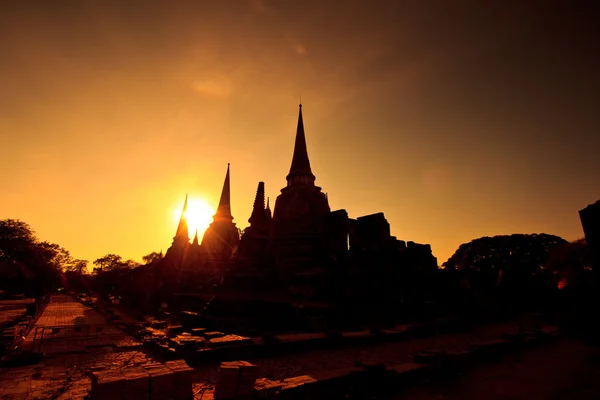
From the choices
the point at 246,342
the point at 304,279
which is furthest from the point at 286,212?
the point at 246,342

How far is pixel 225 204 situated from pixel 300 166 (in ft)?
31.1

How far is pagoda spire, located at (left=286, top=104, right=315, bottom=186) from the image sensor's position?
29.6m

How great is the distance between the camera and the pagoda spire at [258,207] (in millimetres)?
18844

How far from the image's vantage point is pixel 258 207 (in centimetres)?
1909

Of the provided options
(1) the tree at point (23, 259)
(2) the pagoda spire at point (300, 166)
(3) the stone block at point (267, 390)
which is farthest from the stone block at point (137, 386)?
(1) the tree at point (23, 259)

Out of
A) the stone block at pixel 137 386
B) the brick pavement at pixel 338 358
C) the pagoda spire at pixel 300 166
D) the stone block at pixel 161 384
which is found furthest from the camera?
the pagoda spire at pixel 300 166

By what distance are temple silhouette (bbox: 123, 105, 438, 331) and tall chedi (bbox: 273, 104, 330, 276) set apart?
0.26ft

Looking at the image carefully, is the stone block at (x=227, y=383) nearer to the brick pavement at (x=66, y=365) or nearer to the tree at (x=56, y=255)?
the brick pavement at (x=66, y=365)

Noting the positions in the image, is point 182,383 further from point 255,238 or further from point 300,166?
point 300,166

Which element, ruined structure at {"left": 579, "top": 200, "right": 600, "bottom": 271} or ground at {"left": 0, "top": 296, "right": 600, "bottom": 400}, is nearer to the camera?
ground at {"left": 0, "top": 296, "right": 600, "bottom": 400}

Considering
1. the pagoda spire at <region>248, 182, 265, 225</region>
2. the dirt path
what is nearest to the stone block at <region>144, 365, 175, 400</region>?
the dirt path

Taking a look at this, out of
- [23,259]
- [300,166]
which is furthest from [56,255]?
[300,166]

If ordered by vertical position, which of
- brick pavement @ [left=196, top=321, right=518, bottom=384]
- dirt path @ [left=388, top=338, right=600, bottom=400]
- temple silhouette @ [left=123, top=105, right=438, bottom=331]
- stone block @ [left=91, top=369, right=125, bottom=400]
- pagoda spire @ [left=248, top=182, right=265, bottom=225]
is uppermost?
pagoda spire @ [left=248, top=182, right=265, bottom=225]

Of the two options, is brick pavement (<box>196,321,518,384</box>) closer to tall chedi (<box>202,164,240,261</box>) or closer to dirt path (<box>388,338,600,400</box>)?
dirt path (<box>388,338,600,400</box>)
